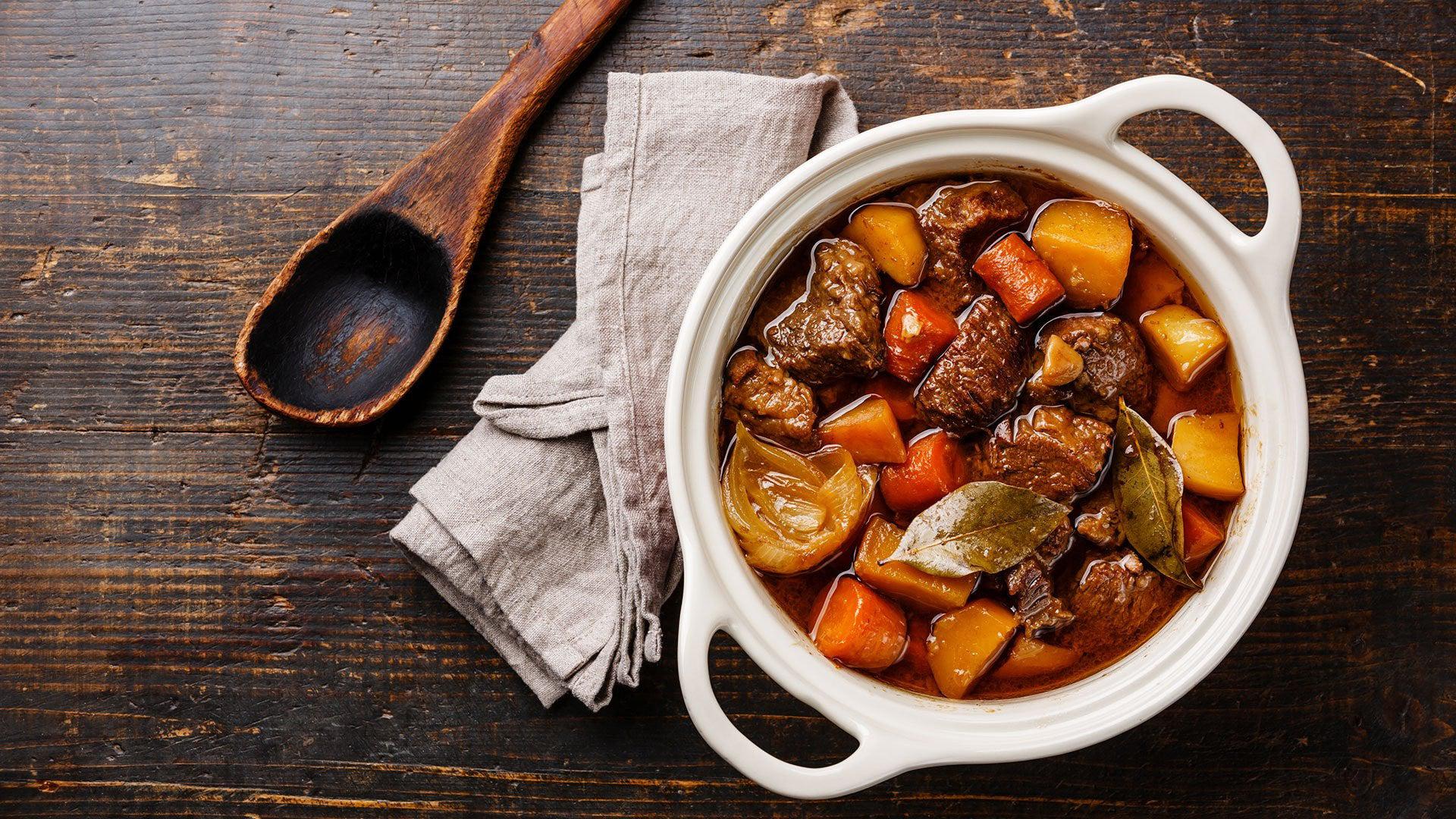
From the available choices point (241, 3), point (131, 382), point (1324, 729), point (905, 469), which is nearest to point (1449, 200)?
point (1324, 729)

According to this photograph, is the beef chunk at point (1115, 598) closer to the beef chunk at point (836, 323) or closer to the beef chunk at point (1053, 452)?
the beef chunk at point (1053, 452)

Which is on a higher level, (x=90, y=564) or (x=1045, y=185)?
(x=1045, y=185)

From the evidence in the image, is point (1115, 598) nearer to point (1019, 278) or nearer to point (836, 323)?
point (1019, 278)


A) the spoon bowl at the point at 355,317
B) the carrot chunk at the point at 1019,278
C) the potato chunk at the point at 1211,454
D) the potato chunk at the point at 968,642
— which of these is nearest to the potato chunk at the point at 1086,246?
the carrot chunk at the point at 1019,278

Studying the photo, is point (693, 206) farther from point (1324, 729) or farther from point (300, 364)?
point (1324, 729)

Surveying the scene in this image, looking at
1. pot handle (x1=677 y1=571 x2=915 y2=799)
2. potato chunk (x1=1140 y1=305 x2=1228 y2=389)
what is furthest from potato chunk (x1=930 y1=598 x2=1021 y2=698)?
potato chunk (x1=1140 y1=305 x2=1228 y2=389)

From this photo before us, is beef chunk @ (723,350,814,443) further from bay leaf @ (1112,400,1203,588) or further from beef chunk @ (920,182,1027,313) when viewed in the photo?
bay leaf @ (1112,400,1203,588)
